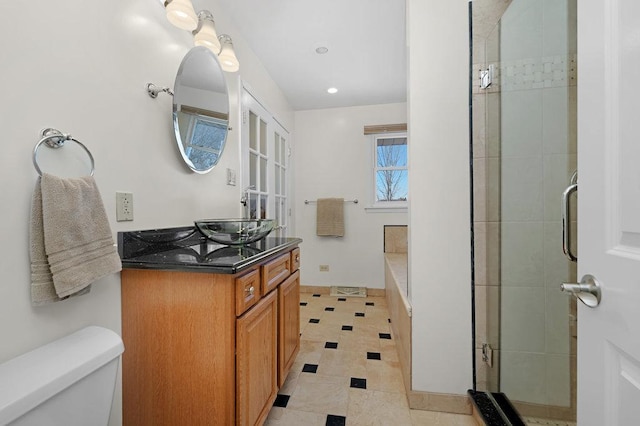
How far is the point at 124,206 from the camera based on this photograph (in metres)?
1.15

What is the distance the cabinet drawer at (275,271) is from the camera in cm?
131

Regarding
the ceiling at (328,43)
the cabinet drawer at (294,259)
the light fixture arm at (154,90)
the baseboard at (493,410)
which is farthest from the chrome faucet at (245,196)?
the baseboard at (493,410)

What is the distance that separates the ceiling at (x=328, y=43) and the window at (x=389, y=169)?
574 millimetres

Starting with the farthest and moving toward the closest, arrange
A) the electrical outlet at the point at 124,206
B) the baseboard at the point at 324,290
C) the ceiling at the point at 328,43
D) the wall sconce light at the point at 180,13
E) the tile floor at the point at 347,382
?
the baseboard at the point at 324,290 → the ceiling at the point at 328,43 → the tile floor at the point at 347,382 → the wall sconce light at the point at 180,13 → the electrical outlet at the point at 124,206

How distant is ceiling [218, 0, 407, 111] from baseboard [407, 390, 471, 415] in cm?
241

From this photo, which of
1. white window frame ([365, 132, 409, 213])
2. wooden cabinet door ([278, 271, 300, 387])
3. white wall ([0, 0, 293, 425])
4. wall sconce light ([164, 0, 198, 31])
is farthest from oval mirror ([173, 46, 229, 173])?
white window frame ([365, 132, 409, 213])

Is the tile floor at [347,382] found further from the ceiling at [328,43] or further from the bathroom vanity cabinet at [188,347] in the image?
the ceiling at [328,43]

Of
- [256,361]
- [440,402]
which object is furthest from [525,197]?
[256,361]

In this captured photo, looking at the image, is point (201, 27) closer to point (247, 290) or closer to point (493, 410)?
point (247, 290)

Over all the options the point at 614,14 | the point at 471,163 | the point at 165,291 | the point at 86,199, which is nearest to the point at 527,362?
the point at 471,163

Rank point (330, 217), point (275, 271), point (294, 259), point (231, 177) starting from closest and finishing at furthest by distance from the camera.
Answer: point (275, 271)
point (294, 259)
point (231, 177)
point (330, 217)

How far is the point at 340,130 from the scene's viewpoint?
3.78 meters

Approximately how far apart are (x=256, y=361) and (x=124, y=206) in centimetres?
84

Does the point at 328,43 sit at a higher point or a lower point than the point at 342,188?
higher
